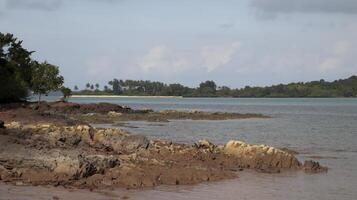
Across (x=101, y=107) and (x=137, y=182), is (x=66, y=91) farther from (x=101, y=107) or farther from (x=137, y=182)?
(x=137, y=182)

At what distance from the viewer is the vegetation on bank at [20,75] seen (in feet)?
163

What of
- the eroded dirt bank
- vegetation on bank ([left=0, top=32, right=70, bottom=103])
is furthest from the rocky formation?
vegetation on bank ([left=0, top=32, right=70, bottom=103])

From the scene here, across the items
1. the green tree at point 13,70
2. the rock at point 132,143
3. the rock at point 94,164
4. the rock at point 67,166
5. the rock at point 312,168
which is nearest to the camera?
the rock at point 67,166

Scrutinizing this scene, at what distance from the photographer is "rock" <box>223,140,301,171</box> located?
21.6 meters

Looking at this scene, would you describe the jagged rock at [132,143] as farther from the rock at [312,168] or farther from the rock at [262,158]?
the rock at [312,168]

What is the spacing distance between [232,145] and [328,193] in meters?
6.28

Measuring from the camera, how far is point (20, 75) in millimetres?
57625

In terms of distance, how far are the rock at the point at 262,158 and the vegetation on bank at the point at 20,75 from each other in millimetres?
27896

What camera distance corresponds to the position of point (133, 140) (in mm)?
22516

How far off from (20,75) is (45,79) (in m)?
15.0

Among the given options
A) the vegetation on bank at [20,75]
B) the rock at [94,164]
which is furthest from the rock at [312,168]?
the vegetation on bank at [20,75]

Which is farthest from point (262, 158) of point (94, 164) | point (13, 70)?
point (13, 70)

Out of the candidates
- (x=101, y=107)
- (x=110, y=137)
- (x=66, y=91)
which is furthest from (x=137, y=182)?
(x=66, y=91)

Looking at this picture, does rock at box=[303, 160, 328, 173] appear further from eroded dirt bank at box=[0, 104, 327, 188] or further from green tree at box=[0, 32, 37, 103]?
green tree at box=[0, 32, 37, 103]
